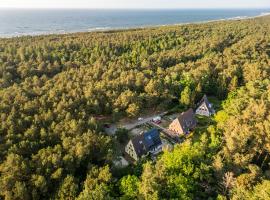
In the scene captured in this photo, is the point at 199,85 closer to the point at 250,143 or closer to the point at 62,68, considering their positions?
the point at 250,143

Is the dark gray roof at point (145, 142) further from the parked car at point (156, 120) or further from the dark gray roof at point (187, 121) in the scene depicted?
the parked car at point (156, 120)

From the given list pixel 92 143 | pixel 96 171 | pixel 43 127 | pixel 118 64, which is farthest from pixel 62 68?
pixel 96 171

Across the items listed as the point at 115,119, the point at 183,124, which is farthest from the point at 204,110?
the point at 115,119

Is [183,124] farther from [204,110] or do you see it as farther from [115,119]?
[115,119]

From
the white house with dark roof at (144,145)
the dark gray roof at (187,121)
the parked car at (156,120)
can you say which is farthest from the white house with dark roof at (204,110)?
the white house with dark roof at (144,145)

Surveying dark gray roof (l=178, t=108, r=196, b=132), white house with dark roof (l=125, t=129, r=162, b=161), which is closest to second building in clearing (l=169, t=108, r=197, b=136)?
dark gray roof (l=178, t=108, r=196, b=132)
